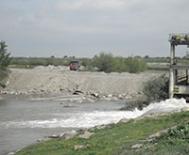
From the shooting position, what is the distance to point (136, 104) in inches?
2271

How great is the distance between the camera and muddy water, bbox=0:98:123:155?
36188 millimetres

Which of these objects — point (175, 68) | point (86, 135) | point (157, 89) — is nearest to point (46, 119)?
point (157, 89)

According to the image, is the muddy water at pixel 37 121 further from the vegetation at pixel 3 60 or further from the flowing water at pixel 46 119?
the vegetation at pixel 3 60

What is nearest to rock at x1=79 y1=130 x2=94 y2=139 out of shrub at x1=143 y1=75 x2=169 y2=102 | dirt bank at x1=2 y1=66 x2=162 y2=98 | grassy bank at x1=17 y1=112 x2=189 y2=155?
grassy bank at x1=17 y1=112 x2=189 y2=155

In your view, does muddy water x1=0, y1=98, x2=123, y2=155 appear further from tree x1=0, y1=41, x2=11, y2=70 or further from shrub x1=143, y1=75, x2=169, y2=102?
tree x1=0, y1=41, x2=11, y2=70

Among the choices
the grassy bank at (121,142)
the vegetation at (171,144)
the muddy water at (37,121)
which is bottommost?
the muddy water at (37,121)

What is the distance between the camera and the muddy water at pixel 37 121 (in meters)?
36.2

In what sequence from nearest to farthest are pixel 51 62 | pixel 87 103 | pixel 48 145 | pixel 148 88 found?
pixel 48 145
pixel 148 88
pixel 87 103
pixel 51 62

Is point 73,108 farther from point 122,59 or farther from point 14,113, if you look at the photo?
point 122,59

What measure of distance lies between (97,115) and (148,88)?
340 inches

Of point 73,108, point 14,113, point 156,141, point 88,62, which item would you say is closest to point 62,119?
point 14,113

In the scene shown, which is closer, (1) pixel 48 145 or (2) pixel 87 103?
(1) pixel 48 145

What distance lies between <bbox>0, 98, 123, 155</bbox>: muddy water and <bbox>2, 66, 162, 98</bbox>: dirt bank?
25271mm

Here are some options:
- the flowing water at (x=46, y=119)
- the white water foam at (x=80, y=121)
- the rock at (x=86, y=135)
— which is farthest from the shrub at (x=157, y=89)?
the rock at (x=86, y=135)
